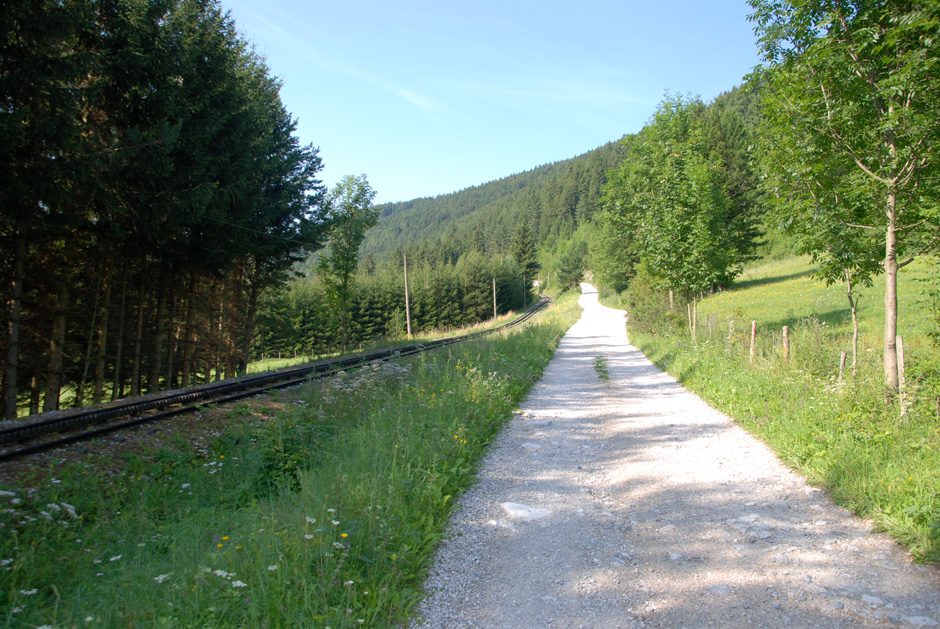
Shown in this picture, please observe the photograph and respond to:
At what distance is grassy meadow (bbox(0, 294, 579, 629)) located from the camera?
2936 mm

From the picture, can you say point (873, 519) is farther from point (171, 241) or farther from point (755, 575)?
point (171, 241)

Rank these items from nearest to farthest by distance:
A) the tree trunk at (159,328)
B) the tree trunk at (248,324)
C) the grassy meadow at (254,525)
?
the grassy meadow at (254,525), the tree trunk at (159,328), the tree trunk at (248,324)

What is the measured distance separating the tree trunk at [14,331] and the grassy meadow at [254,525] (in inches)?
215

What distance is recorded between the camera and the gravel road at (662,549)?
10.2ft

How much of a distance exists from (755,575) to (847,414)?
3.63 m

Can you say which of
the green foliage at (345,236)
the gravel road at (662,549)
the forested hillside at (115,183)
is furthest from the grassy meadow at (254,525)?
the green foliage at (345,236)

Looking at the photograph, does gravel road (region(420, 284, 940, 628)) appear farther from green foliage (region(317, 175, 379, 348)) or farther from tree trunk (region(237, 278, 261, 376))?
green foliage (region(317, 175, 379, 348))

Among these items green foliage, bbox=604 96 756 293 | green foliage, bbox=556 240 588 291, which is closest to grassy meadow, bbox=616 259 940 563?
green foliage, bbox=604 96 756 293

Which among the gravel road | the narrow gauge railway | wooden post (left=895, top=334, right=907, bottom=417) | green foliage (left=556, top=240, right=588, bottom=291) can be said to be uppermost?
green foliage (left=556, top=240, right=588, bottom=291)

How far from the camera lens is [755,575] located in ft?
11.4

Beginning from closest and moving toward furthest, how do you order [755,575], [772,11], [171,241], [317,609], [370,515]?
[317,609] → [755,575] → [370,515] → [772,11] → [171,241]

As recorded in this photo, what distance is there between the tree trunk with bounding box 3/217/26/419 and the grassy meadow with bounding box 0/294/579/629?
5.47 meters

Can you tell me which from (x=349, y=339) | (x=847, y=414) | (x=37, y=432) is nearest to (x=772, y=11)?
(x=847, y=414)

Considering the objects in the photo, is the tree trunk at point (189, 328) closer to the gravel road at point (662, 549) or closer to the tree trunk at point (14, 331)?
the tree trunk at point (14, 331)
